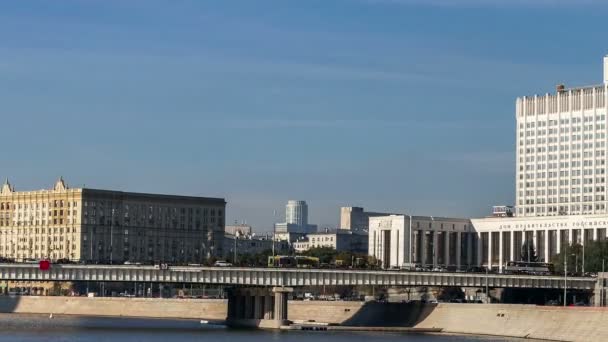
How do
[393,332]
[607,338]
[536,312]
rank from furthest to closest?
1. [393,332]
2. [536,312]
3. [607,338]

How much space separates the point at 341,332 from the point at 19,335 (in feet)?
147

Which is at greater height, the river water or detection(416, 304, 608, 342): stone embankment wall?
detection(416, 304, 608, 342): stone embankment wall

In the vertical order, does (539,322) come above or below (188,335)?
above

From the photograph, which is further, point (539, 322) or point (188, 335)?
point (539, 322)

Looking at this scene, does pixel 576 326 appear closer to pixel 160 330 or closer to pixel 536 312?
pixel 536 312

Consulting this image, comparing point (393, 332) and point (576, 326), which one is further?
point (393, 332)

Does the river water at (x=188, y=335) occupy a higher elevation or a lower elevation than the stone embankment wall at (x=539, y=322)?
lower

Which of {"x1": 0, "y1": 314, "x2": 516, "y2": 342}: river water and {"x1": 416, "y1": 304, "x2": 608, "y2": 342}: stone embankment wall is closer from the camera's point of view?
{"x1": 0, "y1": 314, "x2": 516, "y2": 342}: river water

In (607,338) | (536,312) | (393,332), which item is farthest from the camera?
(393,332)

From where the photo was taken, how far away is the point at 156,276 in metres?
198

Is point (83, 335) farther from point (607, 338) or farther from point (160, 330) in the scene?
point (607, 338)

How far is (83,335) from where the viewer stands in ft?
580

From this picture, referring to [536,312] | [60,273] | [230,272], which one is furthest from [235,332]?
[536,312]

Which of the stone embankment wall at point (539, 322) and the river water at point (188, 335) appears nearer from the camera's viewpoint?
the river water at point (188, 335)
